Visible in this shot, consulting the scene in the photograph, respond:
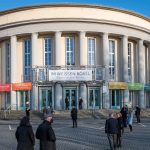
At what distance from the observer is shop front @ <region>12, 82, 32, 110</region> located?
4944 cm

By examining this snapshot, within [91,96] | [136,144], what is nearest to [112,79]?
[91,96]

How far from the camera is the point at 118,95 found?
5225 cm

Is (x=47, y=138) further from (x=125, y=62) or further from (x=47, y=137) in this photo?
(x=125, y=62)

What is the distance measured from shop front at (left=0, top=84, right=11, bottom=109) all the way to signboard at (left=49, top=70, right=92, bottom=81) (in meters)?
6.72

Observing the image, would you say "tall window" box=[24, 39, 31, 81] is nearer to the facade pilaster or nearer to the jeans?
the facade pilaster

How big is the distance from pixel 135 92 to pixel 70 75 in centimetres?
1195

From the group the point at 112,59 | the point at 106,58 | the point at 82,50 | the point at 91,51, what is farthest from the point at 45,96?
the point at 112,59

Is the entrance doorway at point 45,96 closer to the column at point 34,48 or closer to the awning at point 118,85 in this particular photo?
the column at point 34,48

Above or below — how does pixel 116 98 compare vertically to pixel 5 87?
below

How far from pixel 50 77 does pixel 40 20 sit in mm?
7277

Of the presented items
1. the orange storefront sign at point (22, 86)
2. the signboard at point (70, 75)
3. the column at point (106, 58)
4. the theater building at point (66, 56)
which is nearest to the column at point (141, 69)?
the theater building at point (66, 56)

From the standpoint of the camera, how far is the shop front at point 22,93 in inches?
1946

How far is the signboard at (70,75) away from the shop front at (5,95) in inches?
265

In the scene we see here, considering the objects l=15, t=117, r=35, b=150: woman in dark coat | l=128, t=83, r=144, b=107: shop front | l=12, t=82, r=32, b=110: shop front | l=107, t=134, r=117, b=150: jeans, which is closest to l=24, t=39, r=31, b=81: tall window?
l=12, t=82, r=32, b=110: shop front
